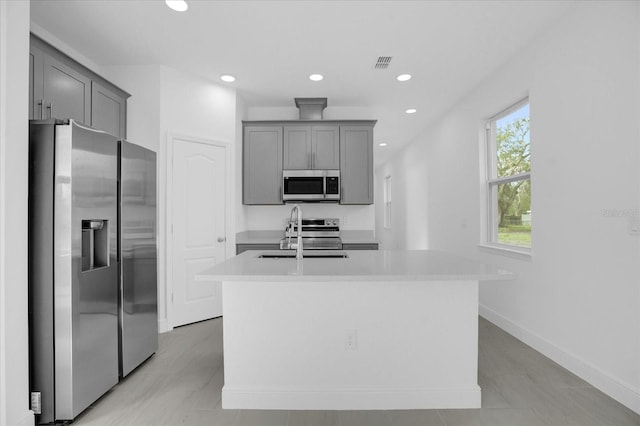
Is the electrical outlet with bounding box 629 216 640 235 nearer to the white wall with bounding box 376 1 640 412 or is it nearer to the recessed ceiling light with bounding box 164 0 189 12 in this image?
the white wall with bounding box 376 1 640 412

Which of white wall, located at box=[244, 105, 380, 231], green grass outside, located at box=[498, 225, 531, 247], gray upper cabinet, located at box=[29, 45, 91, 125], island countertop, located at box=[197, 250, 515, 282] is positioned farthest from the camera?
white wall, located at box=[244, 105, 380, 231]

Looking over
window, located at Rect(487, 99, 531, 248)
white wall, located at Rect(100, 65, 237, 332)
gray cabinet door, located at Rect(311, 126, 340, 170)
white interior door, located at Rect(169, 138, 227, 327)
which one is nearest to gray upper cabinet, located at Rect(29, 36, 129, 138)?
white wall, located at Rect(100, 65, 237, 332)

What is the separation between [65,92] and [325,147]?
8.92ft

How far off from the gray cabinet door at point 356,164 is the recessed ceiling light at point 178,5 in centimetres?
231

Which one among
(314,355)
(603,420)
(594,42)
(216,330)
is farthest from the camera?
(216,330)

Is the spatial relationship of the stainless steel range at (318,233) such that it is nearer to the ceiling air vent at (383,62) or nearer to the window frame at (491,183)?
the window frame at (491,183)

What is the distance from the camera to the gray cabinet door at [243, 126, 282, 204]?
4367mm

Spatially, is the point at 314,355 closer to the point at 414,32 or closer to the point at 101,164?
the point at 101,164

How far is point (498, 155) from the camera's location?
12.4 feet

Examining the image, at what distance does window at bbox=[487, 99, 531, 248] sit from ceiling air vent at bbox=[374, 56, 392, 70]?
1339 mm

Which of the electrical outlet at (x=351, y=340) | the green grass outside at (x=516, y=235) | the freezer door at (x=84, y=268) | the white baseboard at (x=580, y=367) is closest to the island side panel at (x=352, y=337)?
the electrical outlet at (x=351, y=340)

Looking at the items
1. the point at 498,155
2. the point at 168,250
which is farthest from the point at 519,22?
the point at 168,250

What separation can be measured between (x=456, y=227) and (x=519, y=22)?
2.63 meters

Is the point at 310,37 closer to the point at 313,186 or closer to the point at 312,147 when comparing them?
the point at 312,147
